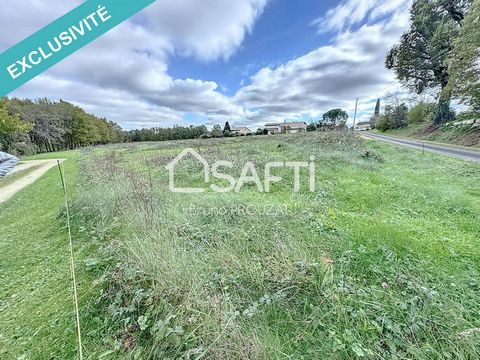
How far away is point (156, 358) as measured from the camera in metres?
1.44

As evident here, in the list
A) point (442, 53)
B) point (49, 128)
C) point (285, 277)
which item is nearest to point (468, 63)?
point (442, 53)

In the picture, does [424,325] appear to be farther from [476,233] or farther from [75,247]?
[75,247]

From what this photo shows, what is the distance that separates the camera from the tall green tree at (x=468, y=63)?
34.6 feet

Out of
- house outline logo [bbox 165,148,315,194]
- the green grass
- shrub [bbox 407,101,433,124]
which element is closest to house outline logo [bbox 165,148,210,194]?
house outline logo [bbox 165,148,315,194]

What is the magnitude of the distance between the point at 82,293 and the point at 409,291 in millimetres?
3091

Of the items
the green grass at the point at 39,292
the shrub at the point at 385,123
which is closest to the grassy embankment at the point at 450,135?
the shrub at the point at 385,123

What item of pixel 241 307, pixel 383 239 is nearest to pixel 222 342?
pixel 241 307

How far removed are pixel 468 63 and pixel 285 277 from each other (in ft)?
54.2

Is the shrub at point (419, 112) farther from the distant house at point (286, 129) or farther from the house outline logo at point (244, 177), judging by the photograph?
the house outline logo at point (244, 177)

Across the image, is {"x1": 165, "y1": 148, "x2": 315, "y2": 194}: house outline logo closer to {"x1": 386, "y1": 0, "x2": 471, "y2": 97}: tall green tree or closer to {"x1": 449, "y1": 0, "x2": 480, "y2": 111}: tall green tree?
{"x1": 449, "y1": 0, "x2": 480, "y2": 111}: tall green tree

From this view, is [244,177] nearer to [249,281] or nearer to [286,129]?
[249,281]

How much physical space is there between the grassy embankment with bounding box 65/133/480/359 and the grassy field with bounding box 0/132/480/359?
12 millimetres

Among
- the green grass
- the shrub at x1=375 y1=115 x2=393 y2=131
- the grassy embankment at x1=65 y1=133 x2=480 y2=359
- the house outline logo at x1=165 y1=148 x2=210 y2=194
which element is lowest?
the green grass

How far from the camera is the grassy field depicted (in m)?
1.50
